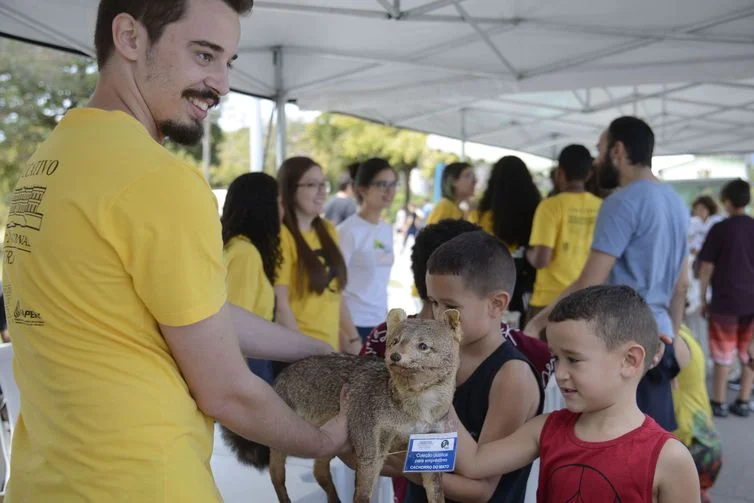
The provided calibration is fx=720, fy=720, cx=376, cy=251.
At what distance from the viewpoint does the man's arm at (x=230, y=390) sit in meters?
1.31

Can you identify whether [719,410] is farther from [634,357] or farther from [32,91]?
[32,91]

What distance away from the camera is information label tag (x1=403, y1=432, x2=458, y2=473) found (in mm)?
1537

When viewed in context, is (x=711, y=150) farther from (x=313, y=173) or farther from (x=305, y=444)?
(x=305, y=444)

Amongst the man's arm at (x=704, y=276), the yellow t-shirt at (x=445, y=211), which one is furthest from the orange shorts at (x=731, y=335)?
the yellow t-shirt at (x=445, y=211)

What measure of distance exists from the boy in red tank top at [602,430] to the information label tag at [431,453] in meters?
0.17

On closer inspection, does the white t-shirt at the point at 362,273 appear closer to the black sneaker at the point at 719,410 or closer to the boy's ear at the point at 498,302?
the boy's ear at the point at 498,302

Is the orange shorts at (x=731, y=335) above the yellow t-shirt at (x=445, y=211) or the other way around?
the other way around

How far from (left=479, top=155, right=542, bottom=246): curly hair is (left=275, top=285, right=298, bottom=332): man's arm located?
2.29m

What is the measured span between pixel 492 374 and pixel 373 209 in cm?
355

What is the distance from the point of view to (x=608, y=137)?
12.6ft

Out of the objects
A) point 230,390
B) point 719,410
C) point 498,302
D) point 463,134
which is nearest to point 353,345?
point 498,302

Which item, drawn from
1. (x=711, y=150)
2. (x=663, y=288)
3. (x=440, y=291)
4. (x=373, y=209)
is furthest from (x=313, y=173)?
(x=711, y=150)

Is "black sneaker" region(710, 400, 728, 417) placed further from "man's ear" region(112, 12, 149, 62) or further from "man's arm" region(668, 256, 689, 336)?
"man's ear" region(112, 12, 149, 62)

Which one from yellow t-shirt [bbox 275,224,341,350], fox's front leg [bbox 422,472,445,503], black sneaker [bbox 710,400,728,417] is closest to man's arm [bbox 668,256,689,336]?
yellow t-shirt [bbox 275,224,341,350]
